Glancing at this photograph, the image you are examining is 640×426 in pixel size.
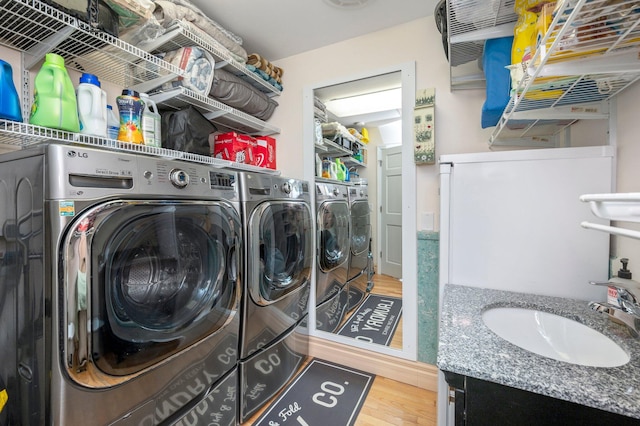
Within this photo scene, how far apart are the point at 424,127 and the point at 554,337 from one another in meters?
1.26

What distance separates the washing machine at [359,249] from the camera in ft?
7.77

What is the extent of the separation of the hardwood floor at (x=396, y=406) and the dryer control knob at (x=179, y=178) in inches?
53.3

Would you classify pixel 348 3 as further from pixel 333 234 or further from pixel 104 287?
pixel 104 287

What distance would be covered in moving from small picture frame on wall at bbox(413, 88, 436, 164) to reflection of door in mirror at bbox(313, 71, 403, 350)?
0.76 ft

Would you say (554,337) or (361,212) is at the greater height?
(361,212)

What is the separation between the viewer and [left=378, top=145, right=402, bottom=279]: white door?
2047mm

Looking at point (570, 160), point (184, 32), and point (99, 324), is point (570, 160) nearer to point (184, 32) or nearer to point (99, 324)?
point (99, 324)

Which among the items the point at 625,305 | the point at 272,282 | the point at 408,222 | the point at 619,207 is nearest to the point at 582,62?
the point at 619,207

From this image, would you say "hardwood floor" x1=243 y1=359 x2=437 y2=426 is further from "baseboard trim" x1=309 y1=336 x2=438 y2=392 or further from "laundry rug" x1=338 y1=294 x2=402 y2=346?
"laundry rug" x1=338 y1=294 x2=402 y2=346

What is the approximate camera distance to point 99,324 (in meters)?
0.82

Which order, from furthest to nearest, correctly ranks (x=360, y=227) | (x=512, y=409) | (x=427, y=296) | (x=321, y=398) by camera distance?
(x=360, y=227) < (x=427, y=296) < (x=321, y=398) < (x=512, y=409)

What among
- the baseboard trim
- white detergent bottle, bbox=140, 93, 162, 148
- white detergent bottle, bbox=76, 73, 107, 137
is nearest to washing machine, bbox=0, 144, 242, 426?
white detergent bottle, bbox=76, 73, 107, 137

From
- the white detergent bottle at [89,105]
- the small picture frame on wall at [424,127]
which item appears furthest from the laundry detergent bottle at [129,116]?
the small picture frame on wall at [424,127]

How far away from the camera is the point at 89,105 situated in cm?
110
